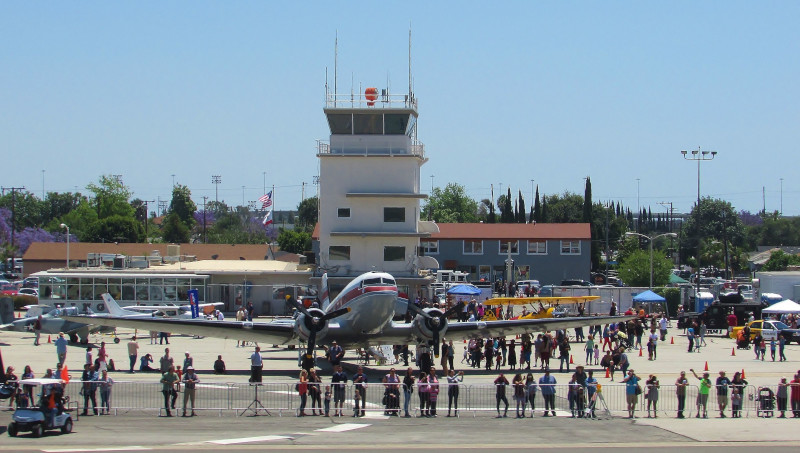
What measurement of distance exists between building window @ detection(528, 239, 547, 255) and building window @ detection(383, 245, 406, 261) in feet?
86.3

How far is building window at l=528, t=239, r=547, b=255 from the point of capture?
86.1 meters

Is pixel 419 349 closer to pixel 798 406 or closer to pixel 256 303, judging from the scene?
pixel 798 406

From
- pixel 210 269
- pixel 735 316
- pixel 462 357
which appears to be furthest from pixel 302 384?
pixel 210 269

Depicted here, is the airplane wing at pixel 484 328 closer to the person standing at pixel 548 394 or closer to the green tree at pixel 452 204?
the person standing at pixel 548 394

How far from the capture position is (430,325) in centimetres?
3272

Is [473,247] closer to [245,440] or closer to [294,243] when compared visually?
[294,243]

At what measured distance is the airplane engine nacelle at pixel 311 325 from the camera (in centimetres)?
3195

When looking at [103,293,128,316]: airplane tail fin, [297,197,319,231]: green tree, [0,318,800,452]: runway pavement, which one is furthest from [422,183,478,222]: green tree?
[0,318,800,452]: runway pavement

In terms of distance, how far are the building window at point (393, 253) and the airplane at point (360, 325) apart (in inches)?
1082

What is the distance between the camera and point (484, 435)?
21172 mm

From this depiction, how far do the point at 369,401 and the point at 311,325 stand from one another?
573 cm

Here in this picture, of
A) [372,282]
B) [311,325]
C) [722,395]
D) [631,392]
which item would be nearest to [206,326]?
[311,325]

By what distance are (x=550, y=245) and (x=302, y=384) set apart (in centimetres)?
6405

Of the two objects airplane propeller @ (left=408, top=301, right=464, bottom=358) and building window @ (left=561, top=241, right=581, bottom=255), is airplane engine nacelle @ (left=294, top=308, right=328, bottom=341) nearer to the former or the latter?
airplane propeller @ (left=408, top=301, right=464, bottom=358)
